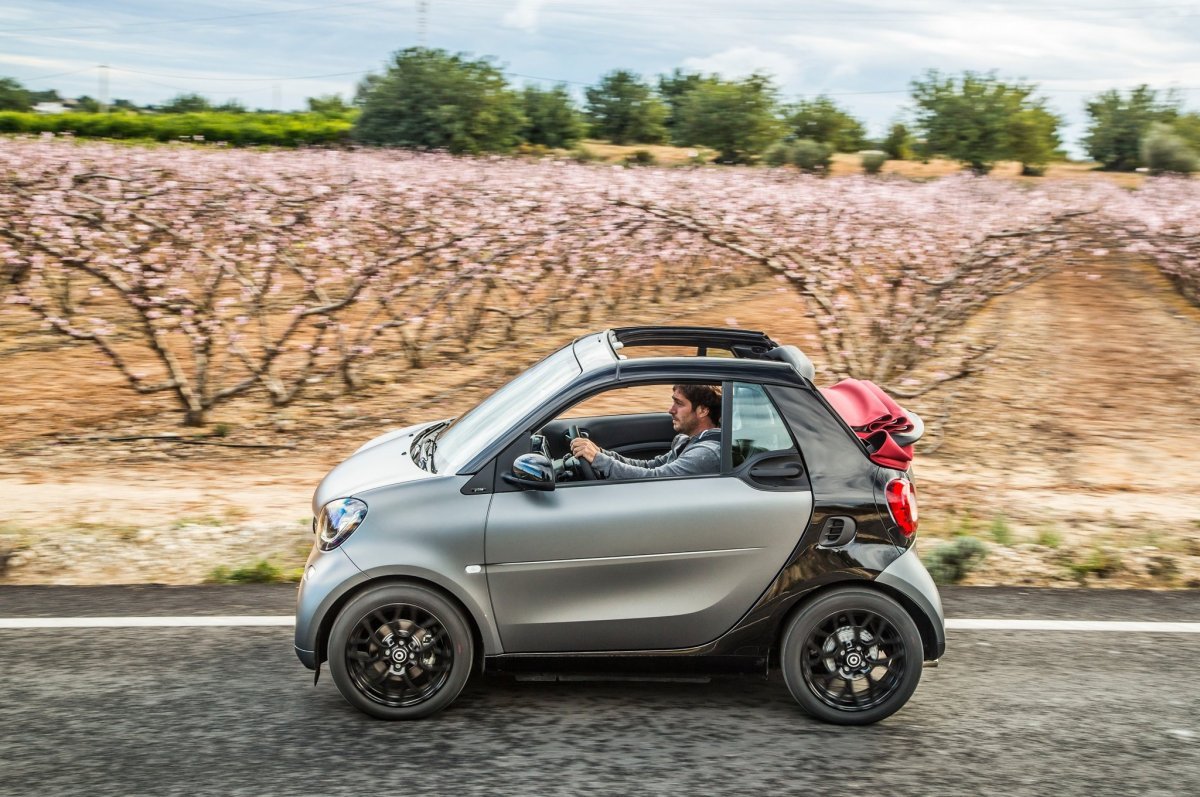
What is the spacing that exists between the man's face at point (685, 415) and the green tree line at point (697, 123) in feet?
95.3

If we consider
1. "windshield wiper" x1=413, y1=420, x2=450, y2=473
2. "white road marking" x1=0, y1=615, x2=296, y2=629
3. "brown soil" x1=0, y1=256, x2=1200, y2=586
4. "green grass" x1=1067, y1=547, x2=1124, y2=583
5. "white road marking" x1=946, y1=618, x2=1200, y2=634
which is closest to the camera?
"windshield wiper" x1=413, y1=420, x2=450, y2=473

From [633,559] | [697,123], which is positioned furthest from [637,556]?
[697,123]

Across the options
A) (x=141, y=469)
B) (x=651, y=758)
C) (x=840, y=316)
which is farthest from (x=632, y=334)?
(x=840, y=316)

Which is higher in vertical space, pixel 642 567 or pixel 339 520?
pixel 339 520

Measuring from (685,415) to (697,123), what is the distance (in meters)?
35.6

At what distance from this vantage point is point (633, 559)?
492 cm

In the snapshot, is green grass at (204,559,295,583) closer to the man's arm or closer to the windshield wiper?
the windshield wiper

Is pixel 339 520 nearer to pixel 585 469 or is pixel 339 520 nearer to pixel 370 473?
pixel 370 473

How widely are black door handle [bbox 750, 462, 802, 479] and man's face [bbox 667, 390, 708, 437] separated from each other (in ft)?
1.47

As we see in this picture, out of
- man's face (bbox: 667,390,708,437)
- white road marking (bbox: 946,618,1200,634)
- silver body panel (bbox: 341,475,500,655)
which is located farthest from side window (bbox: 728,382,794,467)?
white road marking (bbox: 946,618,1200,634)

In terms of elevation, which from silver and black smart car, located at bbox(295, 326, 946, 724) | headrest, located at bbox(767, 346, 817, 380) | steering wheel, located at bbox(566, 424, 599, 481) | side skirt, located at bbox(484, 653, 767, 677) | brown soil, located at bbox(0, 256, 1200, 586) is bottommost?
brown soil, located at bbox(0, 256, 1200, 586)

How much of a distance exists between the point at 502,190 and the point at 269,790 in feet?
34.0

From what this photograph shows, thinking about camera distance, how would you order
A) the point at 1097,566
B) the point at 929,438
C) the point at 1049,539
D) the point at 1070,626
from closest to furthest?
the point at 1070,626, the point at 1097,566, the point at 1049,539, the point at 929,438

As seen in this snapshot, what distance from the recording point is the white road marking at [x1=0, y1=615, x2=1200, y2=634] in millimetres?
6109
